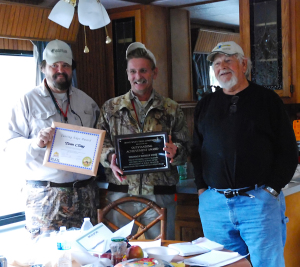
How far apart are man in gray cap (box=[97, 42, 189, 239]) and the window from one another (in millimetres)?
1016

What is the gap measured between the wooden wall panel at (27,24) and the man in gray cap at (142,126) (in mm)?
854

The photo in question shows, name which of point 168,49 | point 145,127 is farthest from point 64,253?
point 168,49

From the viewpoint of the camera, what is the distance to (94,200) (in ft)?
9.75

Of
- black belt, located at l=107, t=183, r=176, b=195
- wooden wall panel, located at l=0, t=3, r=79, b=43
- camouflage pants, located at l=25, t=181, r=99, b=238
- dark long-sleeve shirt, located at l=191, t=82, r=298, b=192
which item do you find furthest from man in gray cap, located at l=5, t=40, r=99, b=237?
dark long-sleeve shirt, located at l=191, t=82, r=298, b=192

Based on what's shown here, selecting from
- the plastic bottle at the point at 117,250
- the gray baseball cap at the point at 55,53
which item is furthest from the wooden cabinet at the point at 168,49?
the plastic bottle at the point at 117,250

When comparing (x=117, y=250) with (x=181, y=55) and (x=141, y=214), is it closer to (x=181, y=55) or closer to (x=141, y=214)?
(x=141, y=214)

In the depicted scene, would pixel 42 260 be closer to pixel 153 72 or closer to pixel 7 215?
pixel 153 72

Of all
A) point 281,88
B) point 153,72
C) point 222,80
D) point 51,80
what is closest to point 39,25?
point 51,80

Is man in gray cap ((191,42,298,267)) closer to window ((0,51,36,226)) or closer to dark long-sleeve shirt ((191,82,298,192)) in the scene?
dark long-sleeve shirt ((191,82,298,192))

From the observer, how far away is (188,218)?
10.5 feet

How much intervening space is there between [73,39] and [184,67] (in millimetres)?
1027

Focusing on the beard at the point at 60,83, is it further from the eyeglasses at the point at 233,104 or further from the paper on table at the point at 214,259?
the paper on table at the point at 214,259

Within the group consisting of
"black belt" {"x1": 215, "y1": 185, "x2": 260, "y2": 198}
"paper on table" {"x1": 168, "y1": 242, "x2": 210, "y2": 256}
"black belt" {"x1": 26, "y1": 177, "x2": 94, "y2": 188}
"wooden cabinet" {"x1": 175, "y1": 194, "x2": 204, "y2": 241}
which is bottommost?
"wooden cabinet" {"x1": 175, "y1": 194, "x2": 204, "y2": 241}

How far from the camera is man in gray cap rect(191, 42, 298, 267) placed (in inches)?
96.4
